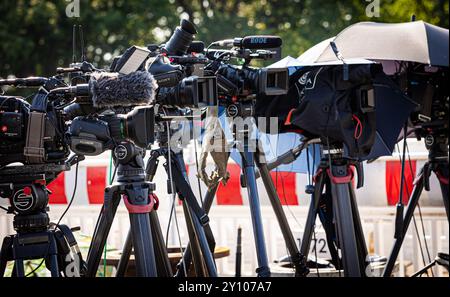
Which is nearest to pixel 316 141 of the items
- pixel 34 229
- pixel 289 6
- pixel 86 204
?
pixel 34 229

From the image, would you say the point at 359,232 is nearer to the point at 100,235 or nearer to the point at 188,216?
the point at 188,216

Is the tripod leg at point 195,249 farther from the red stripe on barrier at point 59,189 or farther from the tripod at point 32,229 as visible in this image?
the red stripe on barrier at point 59,189

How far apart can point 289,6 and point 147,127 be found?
2095cm

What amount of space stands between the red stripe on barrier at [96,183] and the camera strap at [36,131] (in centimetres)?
349

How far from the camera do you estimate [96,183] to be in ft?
24.5

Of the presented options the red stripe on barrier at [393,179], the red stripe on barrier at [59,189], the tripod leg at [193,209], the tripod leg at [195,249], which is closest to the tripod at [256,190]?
the tripod leg at [193,209]

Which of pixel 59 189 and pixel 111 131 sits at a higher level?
pixel 111 131

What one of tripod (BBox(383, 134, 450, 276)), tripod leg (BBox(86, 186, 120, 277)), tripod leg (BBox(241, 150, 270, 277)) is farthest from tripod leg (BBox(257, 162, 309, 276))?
tripod leg (BBox(86, 186, 120, 277))

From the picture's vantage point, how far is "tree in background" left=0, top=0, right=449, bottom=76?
809 inches

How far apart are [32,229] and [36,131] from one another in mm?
442

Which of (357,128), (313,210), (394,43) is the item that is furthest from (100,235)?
(394,43)

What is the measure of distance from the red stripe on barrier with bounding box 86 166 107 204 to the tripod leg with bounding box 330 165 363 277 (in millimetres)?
3024

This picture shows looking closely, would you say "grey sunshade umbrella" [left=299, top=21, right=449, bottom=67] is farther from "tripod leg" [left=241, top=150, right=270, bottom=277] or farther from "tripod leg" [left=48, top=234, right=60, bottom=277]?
"tripod leg" [left=48, top=234, right=60, bottom=277]
